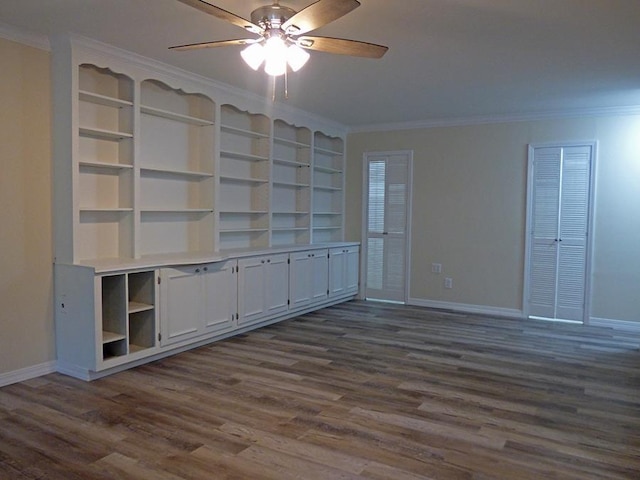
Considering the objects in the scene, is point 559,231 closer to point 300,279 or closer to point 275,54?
point 300,279

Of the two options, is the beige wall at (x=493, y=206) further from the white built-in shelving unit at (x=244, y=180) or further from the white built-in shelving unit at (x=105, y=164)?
the white built-in shelving unit at (x=105, y=164)

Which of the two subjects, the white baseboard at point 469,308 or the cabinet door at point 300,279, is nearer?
the cabinet door at point 300,279

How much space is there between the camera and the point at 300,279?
5.94 metres

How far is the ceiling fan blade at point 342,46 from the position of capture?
290cm

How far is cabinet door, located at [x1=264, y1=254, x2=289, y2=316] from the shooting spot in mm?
5398

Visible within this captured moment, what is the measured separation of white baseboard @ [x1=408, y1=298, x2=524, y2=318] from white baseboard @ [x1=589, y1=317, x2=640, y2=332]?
2.58ft

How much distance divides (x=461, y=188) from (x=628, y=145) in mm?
1895

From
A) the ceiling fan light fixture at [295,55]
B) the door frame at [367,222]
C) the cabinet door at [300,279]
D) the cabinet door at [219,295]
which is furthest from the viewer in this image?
the door frame at [367,222]

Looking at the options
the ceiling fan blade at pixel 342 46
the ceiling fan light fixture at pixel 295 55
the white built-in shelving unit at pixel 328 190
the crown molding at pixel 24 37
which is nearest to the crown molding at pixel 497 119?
the white built-in shelving unit at pixel 328 190

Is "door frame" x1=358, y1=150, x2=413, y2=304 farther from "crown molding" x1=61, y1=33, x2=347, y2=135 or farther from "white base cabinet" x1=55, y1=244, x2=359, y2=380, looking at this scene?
"white base cabinet" x1=55, y1=244, x2=359, y2=380

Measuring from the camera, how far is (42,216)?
378 cm

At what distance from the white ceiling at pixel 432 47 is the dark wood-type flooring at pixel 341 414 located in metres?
2.51

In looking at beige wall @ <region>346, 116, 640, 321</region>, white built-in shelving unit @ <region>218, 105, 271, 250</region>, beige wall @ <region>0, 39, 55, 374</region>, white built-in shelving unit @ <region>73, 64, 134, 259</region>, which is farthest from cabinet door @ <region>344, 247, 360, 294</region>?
beige wall @ <region>0, 39, 55, 374</region>

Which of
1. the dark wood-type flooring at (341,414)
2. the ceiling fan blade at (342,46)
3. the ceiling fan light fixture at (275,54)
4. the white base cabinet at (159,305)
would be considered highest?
the ceiling fan blade at (342,46)
